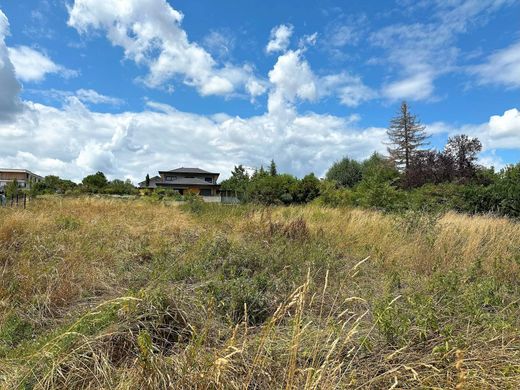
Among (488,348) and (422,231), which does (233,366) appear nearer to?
(488,348)

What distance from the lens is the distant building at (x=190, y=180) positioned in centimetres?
5519

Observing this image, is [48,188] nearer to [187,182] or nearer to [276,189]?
[276,189]

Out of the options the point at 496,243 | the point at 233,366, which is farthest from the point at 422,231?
the point at 233,366

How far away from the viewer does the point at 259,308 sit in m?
3.38

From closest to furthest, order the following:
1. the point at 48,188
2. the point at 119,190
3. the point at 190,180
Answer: the point at 48,188 → the point at 119,190 → the point at 190,180

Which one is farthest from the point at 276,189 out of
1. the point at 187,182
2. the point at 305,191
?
the point at 187,182

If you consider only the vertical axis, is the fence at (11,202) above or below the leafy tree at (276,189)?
below

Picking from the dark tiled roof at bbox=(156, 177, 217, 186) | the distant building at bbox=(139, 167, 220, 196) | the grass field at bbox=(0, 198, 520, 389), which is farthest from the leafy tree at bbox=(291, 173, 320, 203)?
the dark tiled roof at bbox=(156, 177, 217, 186)

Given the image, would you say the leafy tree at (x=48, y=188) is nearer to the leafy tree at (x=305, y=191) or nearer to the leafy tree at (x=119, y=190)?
the leafy tree at (x=119, y=190)

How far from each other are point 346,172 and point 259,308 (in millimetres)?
48180

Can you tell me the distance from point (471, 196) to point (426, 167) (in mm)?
12117

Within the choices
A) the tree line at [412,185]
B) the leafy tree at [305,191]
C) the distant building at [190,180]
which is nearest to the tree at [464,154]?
the tree line at [412,185]

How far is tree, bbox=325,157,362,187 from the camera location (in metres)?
49.0

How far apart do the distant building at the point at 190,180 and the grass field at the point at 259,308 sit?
1885 inches
